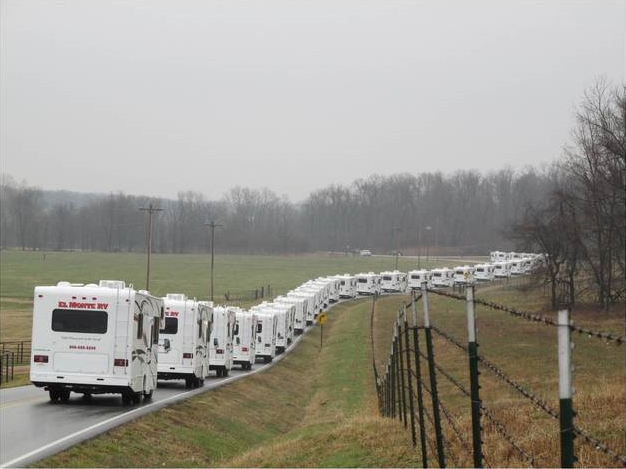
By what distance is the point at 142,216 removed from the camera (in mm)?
168375

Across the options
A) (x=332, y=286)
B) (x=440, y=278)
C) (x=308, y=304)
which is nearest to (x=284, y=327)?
A: (x=308, y=304)

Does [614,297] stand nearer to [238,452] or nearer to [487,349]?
[487,349]

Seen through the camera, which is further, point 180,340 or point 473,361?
point 180,340

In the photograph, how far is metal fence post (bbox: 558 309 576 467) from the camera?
4.94 meters

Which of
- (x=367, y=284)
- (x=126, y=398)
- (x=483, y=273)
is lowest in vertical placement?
(x=126, y=398)

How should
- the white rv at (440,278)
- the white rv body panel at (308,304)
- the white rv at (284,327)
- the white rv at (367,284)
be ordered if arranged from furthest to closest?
1. the white rv at (440,278)
2. the white rv at (367,284)
3. the white rv body panel at (308,304)
4. the white rv at (284,327)

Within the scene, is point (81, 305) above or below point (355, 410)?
above

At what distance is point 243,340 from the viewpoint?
139ft

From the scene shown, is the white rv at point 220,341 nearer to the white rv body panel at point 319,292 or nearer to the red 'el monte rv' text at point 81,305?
the red 'el monte rv' text at point 81,305

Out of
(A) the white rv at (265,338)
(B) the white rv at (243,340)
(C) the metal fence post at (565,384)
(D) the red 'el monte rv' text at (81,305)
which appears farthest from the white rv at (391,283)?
(C) the metal fence post at (565,384)

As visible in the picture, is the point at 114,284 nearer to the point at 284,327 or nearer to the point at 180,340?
the point at 180,340

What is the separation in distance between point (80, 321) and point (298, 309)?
1708 inches

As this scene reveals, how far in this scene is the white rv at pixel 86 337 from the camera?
22.0 metres

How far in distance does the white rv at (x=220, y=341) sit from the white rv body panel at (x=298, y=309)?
75.5ft
